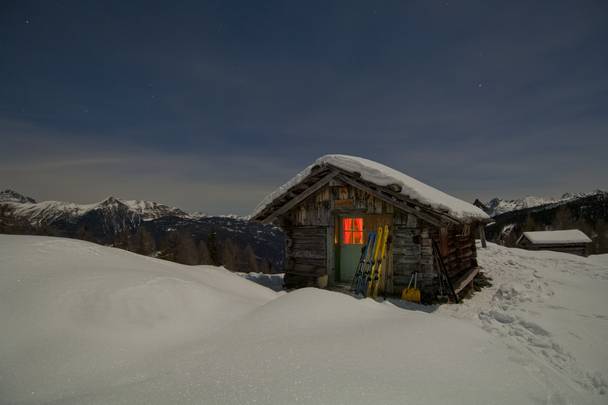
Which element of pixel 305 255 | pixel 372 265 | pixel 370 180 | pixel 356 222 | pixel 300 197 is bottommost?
pixel 372 265

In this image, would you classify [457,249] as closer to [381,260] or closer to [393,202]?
[381,260]

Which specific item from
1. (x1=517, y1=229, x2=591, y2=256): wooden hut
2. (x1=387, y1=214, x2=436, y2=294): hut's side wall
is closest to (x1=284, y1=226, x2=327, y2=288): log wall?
(x1=387, y1=214, x2=436, y2=294): hut's side wall

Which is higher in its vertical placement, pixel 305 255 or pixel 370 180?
pixel 370 180

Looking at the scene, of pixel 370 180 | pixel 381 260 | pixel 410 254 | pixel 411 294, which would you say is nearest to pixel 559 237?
pixel 410 254

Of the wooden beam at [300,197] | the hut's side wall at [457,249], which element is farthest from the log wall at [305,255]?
the hut's side wall at [457,249]

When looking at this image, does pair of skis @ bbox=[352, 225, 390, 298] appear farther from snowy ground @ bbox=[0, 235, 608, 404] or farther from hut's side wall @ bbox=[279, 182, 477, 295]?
snowy ground @ bbox=[0, 235, 608, 404]

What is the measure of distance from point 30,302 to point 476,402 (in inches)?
178

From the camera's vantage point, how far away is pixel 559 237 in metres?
37.3

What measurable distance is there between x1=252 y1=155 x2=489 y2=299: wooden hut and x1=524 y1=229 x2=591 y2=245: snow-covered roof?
35582 millimetres

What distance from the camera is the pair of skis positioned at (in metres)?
8.65

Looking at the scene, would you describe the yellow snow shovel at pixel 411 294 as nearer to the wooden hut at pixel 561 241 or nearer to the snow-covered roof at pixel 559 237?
the wooden hut at pixel 561 241

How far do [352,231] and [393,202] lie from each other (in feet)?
7.40

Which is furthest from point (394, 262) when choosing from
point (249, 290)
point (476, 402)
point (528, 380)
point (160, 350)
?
point (160, 350)

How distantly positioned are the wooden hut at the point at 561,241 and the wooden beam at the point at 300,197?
40033 mm
